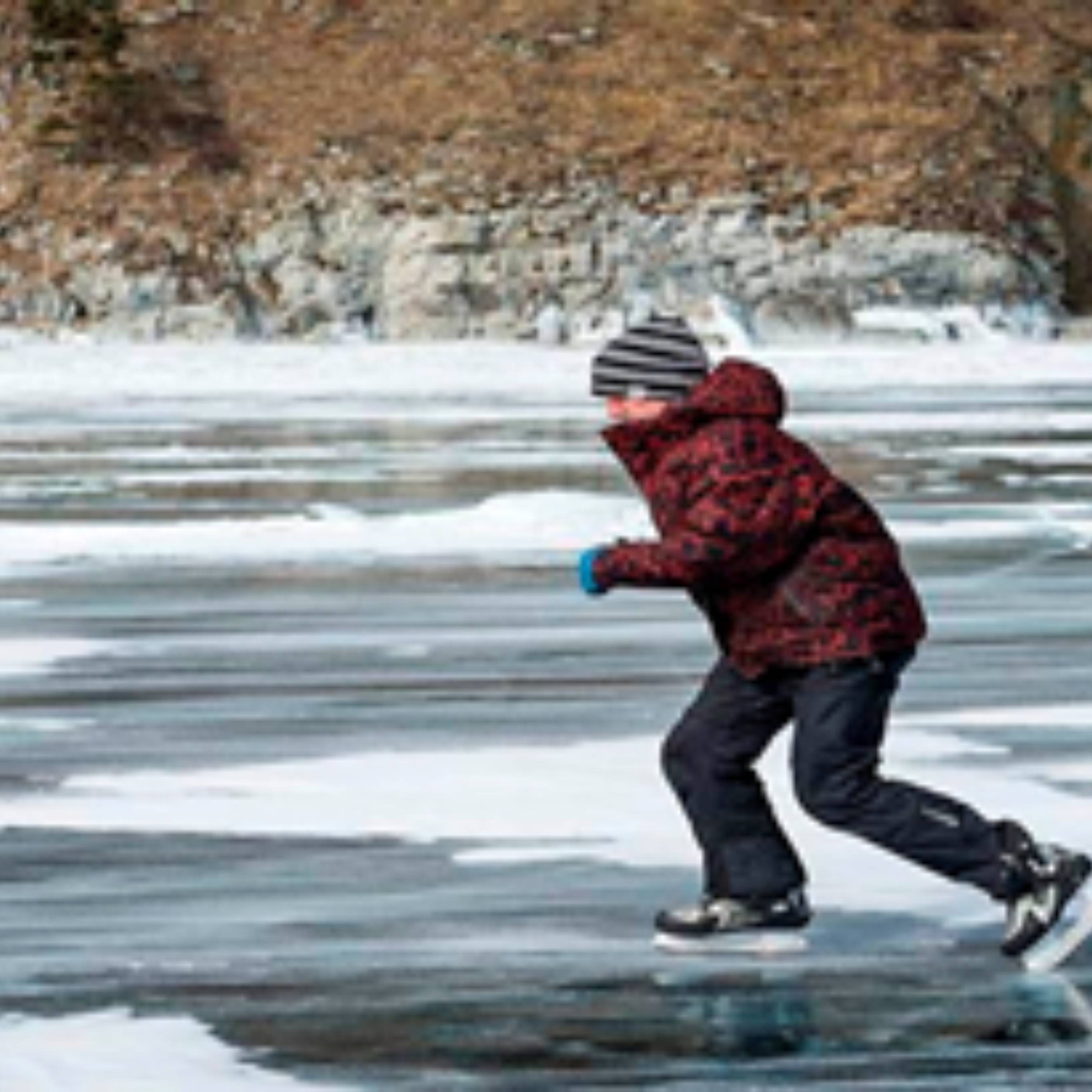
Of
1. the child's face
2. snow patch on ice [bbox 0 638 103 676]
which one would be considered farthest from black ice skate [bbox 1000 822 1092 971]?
snow patch on ice [bbox 0 638 103 676]

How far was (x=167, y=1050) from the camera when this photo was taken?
7.01 meters

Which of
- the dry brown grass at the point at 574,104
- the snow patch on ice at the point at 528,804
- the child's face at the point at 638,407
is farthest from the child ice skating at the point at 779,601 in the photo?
the dry brown grass at the point at 574,104

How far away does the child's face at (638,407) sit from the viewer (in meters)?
7.87

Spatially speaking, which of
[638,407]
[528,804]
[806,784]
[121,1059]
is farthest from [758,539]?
[528,804]

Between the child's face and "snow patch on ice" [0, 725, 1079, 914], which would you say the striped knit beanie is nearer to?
the child's face

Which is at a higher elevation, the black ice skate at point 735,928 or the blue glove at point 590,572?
the blue glove at point 590,572

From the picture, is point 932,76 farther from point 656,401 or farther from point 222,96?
point 656,401

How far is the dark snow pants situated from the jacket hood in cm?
53

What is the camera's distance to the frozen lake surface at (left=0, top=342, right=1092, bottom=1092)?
7086 millimetres

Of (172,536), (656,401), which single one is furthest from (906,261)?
(656,401)

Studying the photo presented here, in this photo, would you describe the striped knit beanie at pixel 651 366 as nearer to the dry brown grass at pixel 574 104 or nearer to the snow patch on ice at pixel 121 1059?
the snow patch on ice at pixel 121 1059

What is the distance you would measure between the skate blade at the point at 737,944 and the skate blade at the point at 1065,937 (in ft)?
1.75

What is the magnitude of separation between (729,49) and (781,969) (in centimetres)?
5816

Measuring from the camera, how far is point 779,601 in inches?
307
